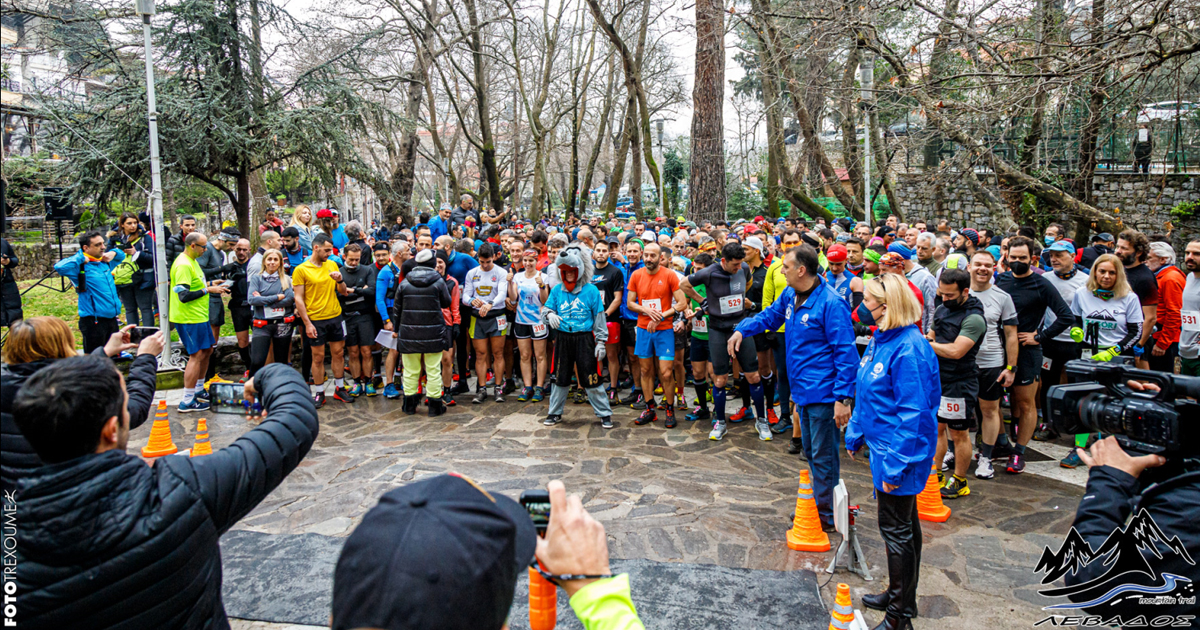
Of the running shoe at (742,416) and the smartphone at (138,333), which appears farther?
the running shoe at (742,416)

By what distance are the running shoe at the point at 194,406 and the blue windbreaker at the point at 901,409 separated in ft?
26.5

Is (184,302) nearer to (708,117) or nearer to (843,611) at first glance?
(843,611)

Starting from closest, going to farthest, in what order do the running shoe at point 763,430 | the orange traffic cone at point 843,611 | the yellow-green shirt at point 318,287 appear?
the orange traffic cone at point 843,611
the running shoe at point 763,430
the yellow-green shirt at point 318,287

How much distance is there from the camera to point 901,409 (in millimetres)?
4082

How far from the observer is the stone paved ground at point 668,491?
15.8 feet

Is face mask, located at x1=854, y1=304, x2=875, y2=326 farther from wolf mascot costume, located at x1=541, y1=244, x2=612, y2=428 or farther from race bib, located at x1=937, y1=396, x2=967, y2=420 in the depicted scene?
wolf mascot costume, located at x1=541, y1=244, x2=612, y2=428

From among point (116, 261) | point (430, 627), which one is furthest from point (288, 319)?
point (430, 627)

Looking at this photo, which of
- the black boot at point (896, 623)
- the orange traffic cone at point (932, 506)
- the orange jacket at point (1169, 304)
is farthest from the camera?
the orange jacket at point (1169, 304)

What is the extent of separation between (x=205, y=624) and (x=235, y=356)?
9178 millimetres

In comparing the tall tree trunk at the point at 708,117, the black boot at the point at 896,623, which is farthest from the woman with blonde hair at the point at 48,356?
the tall tree trunk at the point at 708,117

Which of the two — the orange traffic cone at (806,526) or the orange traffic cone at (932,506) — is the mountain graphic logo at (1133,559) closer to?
the orange traffic cone at (806,526)

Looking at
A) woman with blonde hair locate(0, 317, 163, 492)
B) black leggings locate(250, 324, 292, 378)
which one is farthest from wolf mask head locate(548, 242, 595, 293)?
woman with blonde hair locate(0, 317, 163, 492)

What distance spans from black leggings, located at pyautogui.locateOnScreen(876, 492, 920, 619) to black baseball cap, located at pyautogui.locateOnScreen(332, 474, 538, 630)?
341 centimetres

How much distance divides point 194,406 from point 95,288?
2.33 meters
